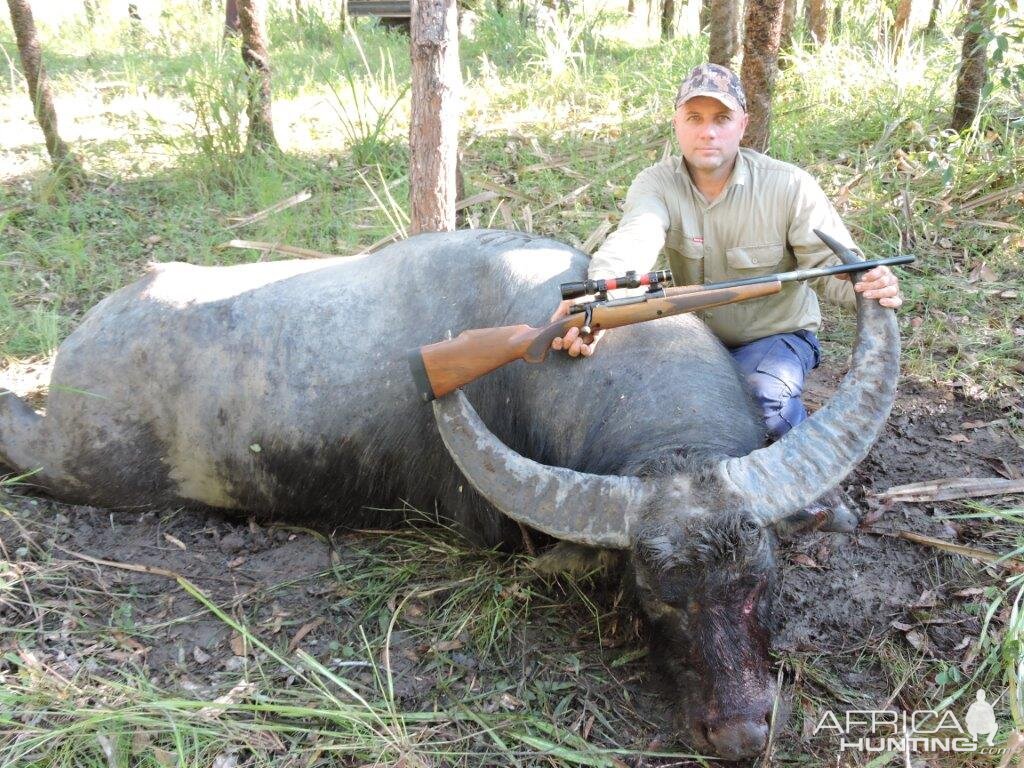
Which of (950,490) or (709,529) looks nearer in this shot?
(709,529)

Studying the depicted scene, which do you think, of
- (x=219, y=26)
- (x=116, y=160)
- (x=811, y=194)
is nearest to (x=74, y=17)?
(x=219, y=26)

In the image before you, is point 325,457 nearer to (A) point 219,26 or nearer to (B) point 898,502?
(B) point 898,502

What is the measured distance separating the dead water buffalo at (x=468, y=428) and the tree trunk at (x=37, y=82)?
3.36 meters

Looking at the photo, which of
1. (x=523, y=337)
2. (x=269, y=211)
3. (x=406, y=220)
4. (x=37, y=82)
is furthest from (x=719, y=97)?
(x=37, y=82)

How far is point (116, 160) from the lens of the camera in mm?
7609

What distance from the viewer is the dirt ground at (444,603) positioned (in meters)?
2.93

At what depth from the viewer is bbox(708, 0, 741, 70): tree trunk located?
6664 mm

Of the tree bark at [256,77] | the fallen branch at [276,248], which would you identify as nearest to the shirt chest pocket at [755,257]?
the fallen branch at [276,248]

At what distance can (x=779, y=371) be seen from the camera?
3.73 m

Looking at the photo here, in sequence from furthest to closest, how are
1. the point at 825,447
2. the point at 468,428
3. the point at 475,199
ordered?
the point at 475,199 < the point at 468,428 < the point at 825,447

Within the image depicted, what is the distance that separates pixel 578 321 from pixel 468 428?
58 cm

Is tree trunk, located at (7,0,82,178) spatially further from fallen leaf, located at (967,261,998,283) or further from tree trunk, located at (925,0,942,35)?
tree trunk, located at (925,0,942,35)

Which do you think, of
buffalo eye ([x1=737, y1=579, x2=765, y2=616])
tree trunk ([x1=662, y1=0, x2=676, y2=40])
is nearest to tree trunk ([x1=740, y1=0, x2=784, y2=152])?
buffalo eye ([x1=737, y1=579, x2=765, y2=616])

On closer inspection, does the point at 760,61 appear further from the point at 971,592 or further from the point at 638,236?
the point at 971,592
